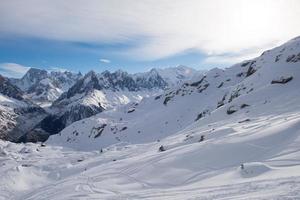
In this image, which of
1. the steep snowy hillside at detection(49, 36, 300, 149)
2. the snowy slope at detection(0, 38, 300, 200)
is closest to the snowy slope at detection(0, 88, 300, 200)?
the snowy slope at detection(0, 38, 300, 200)

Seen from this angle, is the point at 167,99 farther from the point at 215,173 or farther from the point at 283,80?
the point at 215,173

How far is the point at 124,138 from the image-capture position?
131m

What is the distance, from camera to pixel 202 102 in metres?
132

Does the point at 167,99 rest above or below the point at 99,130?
above

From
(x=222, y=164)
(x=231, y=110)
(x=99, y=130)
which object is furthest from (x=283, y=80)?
(x=99, y=130)

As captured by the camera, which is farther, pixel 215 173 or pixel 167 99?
pixel 167 99

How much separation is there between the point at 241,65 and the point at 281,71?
242 feet

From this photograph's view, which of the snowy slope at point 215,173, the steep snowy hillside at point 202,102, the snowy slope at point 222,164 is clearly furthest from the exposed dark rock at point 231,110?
the snowy slope at point 215,173

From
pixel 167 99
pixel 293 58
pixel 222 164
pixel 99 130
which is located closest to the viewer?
pixel 222 164

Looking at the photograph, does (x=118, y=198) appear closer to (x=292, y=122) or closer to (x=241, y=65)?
(x=292, y=122)

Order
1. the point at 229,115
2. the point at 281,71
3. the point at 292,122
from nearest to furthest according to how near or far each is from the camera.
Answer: the point at 292,122 → the point at 229,115 → the point at 281,71

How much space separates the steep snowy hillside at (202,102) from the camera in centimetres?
6869

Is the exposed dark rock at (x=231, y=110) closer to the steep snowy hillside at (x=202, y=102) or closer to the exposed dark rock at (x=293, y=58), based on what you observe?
the steep snowy hillside at (x=202, y=102)

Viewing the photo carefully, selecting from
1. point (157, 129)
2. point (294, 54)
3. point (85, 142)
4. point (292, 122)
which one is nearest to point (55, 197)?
point (292, 122)
